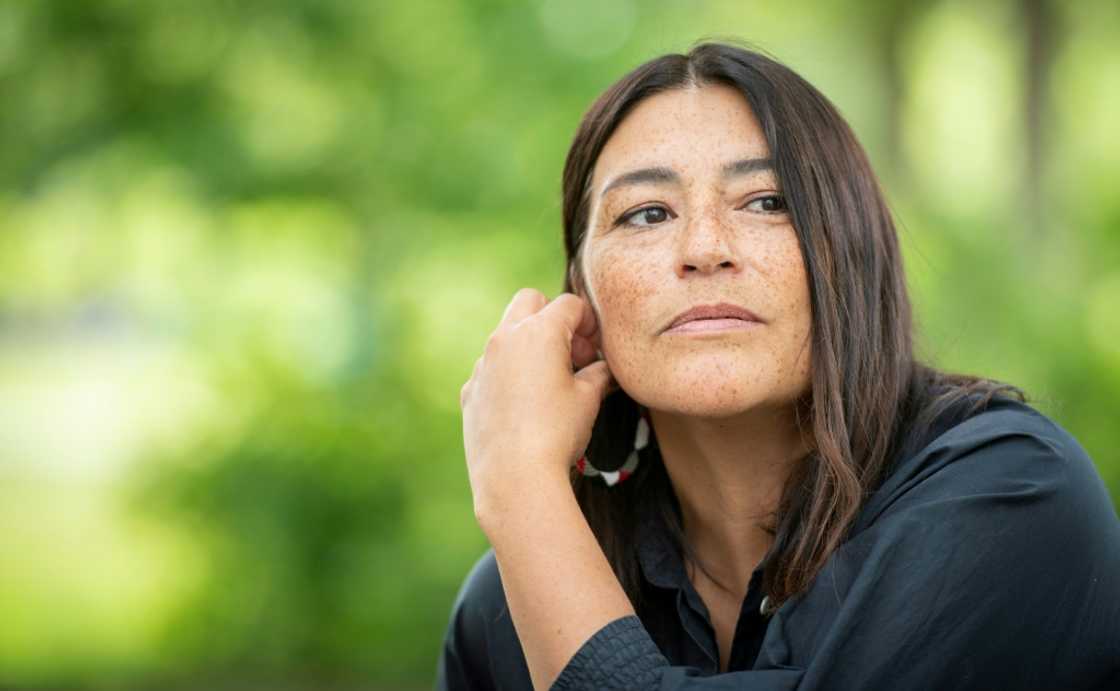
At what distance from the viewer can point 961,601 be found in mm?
1877

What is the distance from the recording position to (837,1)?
1210 centimetres

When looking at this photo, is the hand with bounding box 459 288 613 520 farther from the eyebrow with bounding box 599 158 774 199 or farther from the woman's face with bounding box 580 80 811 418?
the eyebrow with bounding box 599 158 774 199

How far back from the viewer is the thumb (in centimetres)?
248

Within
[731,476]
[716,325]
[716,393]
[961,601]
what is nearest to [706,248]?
[716,325]

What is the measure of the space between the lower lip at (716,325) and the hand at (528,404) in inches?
11.1

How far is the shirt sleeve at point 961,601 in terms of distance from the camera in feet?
6.16

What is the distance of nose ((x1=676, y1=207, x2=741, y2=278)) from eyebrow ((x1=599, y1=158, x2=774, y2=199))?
0.34 feet

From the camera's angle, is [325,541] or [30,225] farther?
[30,225]

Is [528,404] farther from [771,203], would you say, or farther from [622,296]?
[771,203]

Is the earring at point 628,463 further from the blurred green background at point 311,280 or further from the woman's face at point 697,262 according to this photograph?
the blurred green background at point 311,280

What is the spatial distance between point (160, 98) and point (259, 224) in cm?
90

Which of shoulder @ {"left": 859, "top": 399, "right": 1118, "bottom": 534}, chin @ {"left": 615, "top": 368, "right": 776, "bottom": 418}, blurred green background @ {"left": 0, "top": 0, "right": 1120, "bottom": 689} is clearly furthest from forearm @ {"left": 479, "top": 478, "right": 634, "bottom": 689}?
blurred green background @ {"left": 0, "top": 0, "right": 1120, "bottom": 689}

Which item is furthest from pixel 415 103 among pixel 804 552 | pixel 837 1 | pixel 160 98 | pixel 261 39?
pixel 837 1

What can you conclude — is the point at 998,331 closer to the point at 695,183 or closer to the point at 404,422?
the point at 404,422
